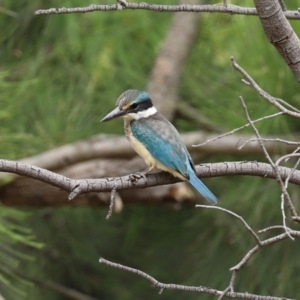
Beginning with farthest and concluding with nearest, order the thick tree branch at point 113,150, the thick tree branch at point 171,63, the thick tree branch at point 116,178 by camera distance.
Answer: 1. the thick tree branch at point 171,63
2. the thick tree branch at point 113,150
3. the thick tree branch at point 116,178

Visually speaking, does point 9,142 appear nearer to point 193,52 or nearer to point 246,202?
point 246,202

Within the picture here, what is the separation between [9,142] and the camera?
5.98ft

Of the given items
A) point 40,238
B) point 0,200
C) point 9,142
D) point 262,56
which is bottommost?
point 40,238

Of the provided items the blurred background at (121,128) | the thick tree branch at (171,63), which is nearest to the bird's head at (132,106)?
the blurred background at (121,128)

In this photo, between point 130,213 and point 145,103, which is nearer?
point 145,103

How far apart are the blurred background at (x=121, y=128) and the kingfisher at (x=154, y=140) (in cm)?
46

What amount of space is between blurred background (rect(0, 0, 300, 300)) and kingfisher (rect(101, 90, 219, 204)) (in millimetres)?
457

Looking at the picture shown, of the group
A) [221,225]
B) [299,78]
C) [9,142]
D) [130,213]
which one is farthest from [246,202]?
[299,78]

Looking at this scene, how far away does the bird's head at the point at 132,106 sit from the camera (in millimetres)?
1475

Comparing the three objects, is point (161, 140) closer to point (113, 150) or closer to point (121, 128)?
point (113, 150)

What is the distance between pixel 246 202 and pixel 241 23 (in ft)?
1.73

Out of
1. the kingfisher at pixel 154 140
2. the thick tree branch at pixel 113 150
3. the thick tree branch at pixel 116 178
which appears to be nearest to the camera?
the thick tree branch at pixel 116 178

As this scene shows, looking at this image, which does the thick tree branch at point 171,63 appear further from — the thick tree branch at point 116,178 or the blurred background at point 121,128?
the thick tree branch at point 116,178

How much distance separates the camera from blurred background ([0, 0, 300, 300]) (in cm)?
193
